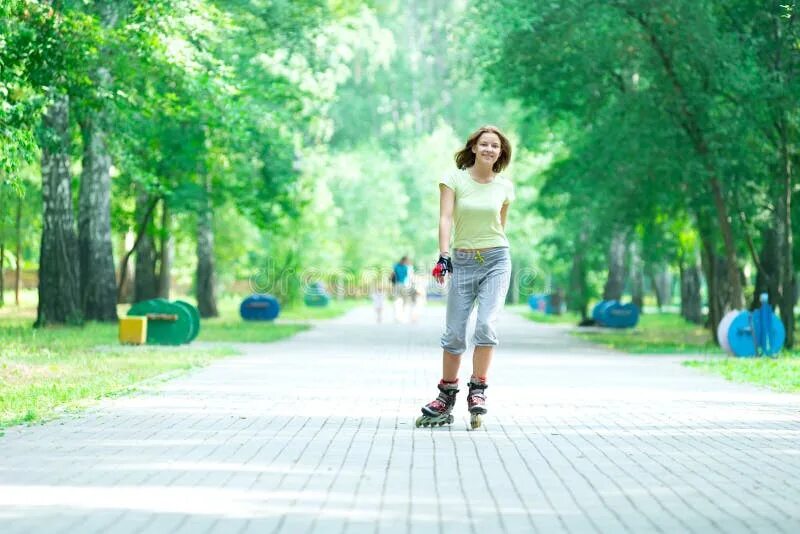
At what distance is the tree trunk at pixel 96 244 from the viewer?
3172 cm

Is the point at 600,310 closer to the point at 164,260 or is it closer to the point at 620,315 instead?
the point at 620,315

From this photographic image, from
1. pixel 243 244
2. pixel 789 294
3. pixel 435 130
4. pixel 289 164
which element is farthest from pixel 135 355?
pixel 435 130

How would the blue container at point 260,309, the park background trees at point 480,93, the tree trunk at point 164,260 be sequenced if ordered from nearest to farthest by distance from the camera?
the park background trees at point 480,93 → the blue container at point 260,309 → the tree trunk at point 164,260

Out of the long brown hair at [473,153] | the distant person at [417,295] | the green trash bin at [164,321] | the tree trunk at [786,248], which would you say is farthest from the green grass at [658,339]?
the long brown hair at [473,153]

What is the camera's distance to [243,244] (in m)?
52.8

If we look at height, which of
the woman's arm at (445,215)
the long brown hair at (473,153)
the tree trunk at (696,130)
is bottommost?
the woman's arm at (445,215)

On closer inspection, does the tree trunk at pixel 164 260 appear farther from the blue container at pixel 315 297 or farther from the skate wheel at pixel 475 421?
the skate wheel at pixel 475 421

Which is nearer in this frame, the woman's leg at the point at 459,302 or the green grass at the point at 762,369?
the woman's leg at the point at 459,302

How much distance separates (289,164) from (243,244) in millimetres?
14897

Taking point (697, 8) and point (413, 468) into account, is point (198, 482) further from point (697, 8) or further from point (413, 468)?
point (697, 8)

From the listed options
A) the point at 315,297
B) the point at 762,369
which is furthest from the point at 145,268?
the point at 762,369

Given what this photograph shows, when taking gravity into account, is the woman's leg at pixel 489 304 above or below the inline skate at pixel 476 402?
above

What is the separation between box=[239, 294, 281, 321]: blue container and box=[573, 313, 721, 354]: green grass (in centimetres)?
814

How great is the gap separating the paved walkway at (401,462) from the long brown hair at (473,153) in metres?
2.01
